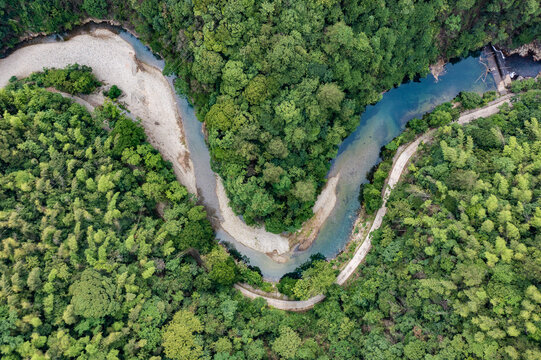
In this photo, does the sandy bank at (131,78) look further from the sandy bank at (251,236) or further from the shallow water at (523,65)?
the shallow water at (523,65)

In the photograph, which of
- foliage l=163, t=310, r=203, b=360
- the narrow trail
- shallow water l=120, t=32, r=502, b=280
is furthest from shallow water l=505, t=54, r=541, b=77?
foliage l=163, t=310, r=203, b=360

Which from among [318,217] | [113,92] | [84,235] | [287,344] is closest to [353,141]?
[318,217]

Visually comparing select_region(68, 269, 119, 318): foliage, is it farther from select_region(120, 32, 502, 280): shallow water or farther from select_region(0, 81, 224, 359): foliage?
select_region(120, 32, 502, 280): shallow water

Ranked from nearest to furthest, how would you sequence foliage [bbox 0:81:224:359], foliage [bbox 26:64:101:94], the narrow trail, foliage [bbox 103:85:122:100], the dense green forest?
foliage [bbox 0:81:224:359], the dense green forest, foliage [bbox 26:64:101:94], the narrow trail, foliage [bbox 103:85:122:100]

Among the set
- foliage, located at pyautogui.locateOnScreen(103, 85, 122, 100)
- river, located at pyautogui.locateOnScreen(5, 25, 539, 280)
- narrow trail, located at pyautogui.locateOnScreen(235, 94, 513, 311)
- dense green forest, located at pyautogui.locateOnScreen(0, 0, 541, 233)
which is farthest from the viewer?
river, located at pyautogui.locateOnScreen(5, 25, 539, 280)

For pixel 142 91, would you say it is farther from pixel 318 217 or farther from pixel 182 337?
pixel 182 337

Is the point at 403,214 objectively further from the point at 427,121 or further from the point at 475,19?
the point at 475,19
